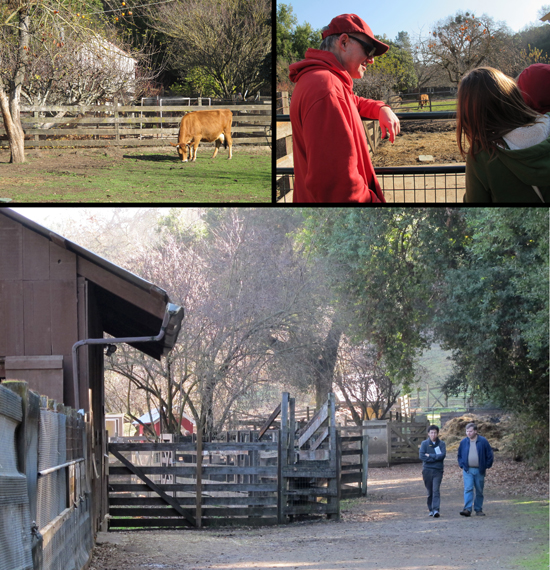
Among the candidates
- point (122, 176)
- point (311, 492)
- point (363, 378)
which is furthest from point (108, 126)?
point (363, 378)

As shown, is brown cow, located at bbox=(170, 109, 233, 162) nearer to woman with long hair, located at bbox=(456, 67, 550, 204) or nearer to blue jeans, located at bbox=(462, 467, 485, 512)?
woman with long hair, located at bbox=(456, 67, 550, 204)

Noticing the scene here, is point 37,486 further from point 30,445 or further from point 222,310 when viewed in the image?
point 222,310

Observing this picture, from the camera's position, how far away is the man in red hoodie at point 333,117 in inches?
197

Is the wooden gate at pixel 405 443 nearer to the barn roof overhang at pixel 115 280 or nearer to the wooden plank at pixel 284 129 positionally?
Result: the barn roof overhang at pixel 115 280

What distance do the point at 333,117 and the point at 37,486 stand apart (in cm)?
326

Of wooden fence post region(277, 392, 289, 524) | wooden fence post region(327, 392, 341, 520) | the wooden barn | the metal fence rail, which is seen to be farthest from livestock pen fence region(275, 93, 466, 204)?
wooden fence post region(327, 392, 341, 520)

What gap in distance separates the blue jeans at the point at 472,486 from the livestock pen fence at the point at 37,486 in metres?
6.19

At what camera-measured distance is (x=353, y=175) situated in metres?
5.14

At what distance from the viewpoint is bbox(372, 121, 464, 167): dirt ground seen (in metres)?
6.16

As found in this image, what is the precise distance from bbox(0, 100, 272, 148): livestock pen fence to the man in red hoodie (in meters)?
2.28

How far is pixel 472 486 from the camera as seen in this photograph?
10.3 metres

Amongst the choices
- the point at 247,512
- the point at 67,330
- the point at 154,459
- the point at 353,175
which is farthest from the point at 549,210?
the point at 154,459

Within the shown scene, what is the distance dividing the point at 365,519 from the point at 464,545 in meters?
3.04

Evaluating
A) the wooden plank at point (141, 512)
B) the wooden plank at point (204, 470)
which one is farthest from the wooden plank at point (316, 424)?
the wooden plank at point (141, 512)
